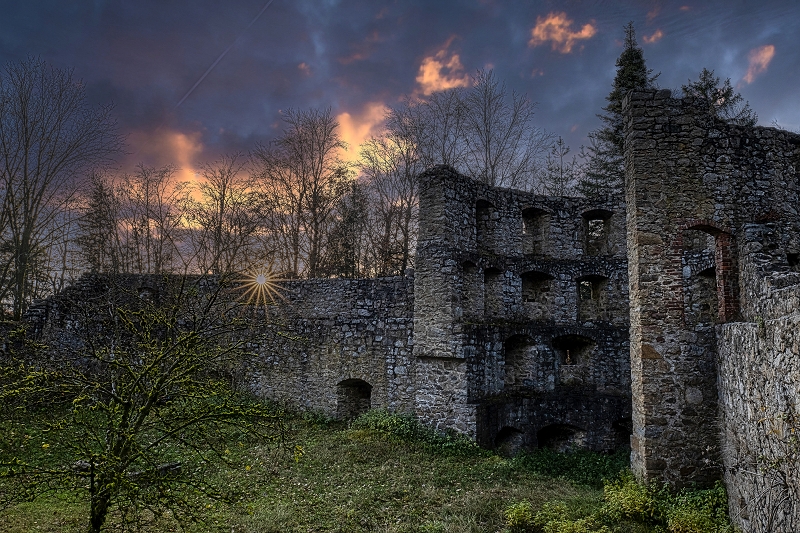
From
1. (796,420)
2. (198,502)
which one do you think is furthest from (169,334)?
(796,420)

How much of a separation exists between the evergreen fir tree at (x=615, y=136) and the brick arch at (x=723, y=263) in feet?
46.8

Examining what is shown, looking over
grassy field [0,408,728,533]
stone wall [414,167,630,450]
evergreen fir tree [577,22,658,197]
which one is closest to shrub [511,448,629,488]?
grassy field [0,408,728,533]

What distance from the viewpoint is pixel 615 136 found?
2247 cm

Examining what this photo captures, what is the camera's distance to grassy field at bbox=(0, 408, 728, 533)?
283 inches

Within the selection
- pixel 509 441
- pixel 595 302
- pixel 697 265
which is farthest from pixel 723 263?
pixel 595 302

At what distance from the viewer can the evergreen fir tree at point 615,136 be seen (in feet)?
71.6

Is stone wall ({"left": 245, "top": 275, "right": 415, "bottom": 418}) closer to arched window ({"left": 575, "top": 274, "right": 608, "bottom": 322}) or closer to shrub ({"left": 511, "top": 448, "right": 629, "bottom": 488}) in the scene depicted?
shrub ({"left": 511, "top": 448, "right": 629, "bottom": 488})

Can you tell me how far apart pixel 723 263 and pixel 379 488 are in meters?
6.99

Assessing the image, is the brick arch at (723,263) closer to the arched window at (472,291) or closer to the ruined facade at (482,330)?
the ruined facade at (482,330)

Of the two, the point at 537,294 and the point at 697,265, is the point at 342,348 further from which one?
the point at 697,265

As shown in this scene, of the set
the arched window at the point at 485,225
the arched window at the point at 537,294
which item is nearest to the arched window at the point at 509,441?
the arched window at the point at 537,294

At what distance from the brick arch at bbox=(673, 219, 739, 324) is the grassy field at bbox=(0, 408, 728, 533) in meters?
3.44

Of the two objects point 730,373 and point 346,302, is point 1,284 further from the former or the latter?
point 730,373

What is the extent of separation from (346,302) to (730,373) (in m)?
9.98
